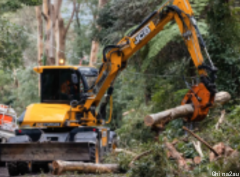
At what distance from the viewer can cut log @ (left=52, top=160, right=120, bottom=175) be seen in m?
9.99

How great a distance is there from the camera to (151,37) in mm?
12352

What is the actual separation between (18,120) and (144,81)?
7456 mm

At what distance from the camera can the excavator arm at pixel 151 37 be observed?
10758 millimetres

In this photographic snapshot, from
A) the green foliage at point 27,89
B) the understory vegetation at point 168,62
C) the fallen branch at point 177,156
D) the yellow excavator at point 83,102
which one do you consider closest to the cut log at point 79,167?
the understory vegetation at point 168,62

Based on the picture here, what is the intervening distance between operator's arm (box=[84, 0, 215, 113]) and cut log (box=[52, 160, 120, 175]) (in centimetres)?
310

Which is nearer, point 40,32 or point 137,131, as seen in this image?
point 137,131

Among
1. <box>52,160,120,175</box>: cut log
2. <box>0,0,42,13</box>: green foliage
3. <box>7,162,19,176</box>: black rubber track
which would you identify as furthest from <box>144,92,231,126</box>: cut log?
<box>0,0,42,13</box>: green foliage

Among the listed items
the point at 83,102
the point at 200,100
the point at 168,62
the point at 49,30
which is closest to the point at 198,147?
the point at 200,100

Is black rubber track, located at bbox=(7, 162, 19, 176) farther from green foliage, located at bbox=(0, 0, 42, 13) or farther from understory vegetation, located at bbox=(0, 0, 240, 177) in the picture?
green foliage, located at bbox=(0, 0, 42, 13)

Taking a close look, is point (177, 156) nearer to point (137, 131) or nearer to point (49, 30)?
point (137, 131)

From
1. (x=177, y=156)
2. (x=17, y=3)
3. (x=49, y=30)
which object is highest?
(x=49, y=30)

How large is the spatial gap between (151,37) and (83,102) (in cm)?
302

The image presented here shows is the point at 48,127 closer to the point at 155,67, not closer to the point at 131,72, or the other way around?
the point at 155,67

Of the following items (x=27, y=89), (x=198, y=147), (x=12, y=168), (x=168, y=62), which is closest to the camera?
(x=198, y=147)
